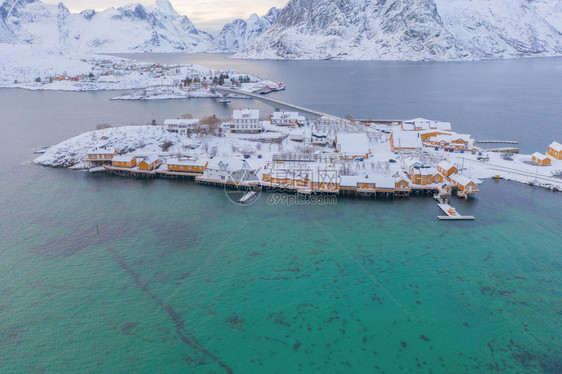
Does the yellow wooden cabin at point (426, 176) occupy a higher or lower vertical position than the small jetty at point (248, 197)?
higher

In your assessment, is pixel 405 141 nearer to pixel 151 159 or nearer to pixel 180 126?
pixel 151 159

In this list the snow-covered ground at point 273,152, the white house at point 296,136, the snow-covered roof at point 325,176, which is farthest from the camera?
the white house at point 296,136

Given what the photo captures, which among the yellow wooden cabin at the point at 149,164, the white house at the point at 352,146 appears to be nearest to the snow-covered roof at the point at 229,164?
the yellow wooden cabin at the point at 149,164

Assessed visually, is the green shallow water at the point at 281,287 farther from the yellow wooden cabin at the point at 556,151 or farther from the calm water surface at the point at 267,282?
the yellow wooden cabin at the point at 556,151

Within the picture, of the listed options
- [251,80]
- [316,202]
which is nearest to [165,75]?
[251,80]

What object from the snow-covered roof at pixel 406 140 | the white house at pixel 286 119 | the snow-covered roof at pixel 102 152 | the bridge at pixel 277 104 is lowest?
the snow-covered roof at pixel 102 152

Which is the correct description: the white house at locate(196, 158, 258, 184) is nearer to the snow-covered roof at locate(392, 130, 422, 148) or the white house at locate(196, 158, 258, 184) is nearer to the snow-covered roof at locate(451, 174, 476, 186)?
the snow-covered roof at locate(392, 130, 422, 148)
